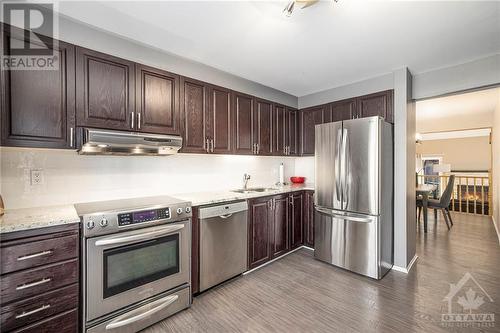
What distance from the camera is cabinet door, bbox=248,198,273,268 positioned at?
289cm

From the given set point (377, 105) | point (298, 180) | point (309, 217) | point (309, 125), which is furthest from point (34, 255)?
point (377, 105)

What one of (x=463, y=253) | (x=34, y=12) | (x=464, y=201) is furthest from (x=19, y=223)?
(x=464, y=201)

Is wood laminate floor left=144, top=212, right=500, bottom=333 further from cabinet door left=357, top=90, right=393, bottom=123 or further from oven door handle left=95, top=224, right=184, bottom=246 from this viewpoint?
cabinet door left=357, top=90, right=393, bottom=123

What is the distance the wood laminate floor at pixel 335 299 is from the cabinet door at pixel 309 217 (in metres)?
0.40

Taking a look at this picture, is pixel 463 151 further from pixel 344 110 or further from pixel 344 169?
pixel 344 169

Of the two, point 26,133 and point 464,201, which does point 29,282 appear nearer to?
point 26,133

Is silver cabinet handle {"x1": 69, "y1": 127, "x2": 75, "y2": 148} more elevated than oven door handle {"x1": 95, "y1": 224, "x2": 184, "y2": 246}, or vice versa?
→ silver cabinet handle {"x1": 69, "y1": 127, "x2": 75, "y2": 148}

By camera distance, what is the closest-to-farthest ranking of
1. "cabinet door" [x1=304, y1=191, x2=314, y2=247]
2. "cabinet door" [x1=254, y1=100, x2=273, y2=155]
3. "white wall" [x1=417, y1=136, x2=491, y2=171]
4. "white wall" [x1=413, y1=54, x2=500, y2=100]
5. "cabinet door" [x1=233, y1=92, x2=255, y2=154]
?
"white wall" [x1=413, y1=54, x2=500, y2=100] → "cabinet door" [x1=233, y1=92, x2=255, y2=154] → "cabinet door" [x1=254, y1=100, x2=273, y2=155] → "cabinet door" [x1=304, y1=191, x2=314, y2=247] → "white wall" [x1=417, y1=136, x2=491, y2=171]

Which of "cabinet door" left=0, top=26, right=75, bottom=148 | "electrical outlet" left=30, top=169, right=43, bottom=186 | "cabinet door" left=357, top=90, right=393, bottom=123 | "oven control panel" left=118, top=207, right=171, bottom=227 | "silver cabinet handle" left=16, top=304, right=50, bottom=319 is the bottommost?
"silver cabinet handle" left=16, top=304, right=50, bottom=319

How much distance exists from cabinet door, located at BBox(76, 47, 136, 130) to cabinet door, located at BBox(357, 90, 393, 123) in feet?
9.91

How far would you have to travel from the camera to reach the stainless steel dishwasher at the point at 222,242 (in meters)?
2.38

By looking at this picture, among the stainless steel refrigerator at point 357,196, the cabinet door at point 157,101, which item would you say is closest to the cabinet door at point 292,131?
the stainless steel refrigerator at point 357,196

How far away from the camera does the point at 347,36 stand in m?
2.17

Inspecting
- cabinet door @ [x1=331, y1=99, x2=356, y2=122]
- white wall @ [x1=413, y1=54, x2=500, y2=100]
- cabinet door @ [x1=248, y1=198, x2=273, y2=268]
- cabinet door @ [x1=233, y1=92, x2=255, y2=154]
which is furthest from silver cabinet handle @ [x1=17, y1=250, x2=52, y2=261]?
white wall @ [x1=413, y1=54, x2=500, y2=100]
